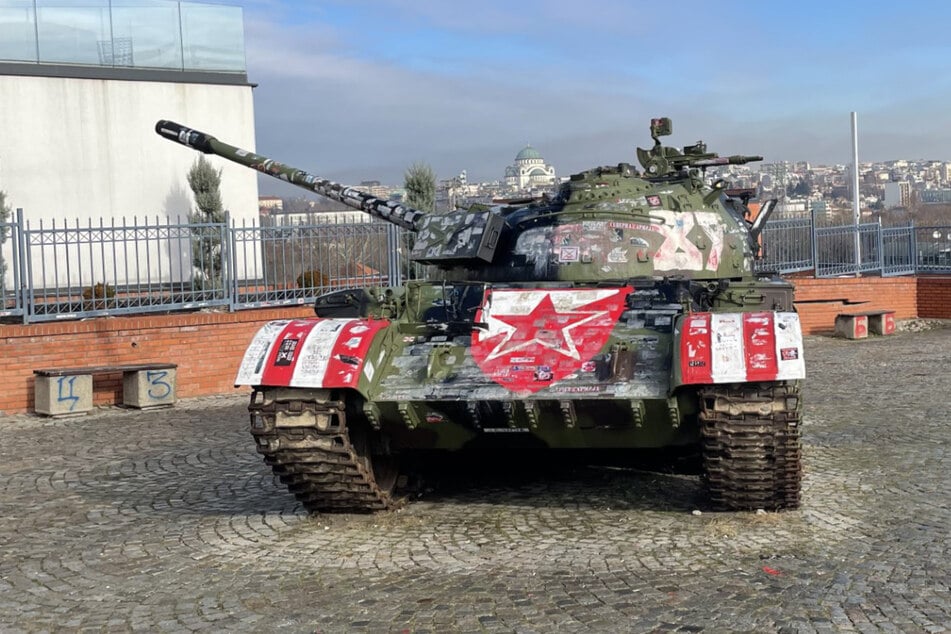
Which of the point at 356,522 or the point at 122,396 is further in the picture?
the point at 122,396

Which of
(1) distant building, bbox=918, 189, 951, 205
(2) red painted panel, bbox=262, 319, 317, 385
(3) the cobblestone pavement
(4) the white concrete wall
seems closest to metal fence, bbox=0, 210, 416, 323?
(4) the white concrete wall

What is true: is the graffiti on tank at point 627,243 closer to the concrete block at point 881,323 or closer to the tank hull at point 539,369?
the tank hull at point 539,369

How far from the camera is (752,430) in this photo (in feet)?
22.4

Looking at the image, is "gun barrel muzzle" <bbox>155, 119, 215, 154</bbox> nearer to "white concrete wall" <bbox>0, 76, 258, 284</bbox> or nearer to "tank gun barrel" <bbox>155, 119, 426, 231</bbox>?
"tank gun barrel" <bbox>155, 119, 426, 231</bbox>

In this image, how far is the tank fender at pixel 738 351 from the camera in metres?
6.71

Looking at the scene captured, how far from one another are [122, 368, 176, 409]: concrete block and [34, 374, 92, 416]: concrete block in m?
0.57

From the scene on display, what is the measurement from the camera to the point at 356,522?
25.4ft

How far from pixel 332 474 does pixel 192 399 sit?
7.90 metres

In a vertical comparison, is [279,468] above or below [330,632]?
above

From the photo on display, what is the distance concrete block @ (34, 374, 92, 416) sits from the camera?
44.0 feet

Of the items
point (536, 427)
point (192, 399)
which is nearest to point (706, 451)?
point (536, 427)

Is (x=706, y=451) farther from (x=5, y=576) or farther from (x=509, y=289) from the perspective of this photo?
(x=5, y=576)

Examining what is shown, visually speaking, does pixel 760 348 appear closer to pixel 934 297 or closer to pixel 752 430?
pixel 752 430

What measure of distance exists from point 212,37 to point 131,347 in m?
10.9
